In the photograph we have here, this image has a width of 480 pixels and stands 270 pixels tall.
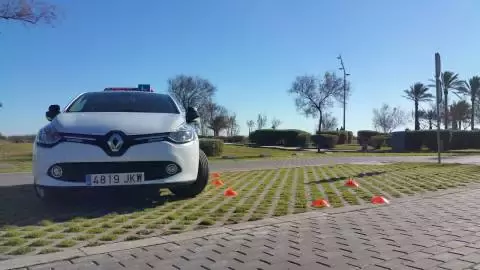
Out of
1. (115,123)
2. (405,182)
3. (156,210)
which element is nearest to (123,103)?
(115,123)

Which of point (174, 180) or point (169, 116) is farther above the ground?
point (169, 116)

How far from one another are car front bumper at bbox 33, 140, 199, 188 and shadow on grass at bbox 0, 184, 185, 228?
337 millimetres

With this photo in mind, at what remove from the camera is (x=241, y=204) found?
20.4 feet

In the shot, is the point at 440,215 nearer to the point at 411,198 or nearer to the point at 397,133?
the point at 411,198

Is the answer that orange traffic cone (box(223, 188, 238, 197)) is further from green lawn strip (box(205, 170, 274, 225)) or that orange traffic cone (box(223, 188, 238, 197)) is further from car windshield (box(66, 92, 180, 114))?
car windshield (box(66, 92, 180, 114))

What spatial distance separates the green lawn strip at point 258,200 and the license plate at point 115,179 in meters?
1.31

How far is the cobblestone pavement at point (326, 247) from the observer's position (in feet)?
11.9

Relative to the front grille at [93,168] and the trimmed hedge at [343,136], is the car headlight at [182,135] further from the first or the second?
the trimmed hedge at [343,136]

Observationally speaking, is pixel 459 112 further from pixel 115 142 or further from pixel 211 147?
pixel 115 142

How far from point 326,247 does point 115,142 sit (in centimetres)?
269

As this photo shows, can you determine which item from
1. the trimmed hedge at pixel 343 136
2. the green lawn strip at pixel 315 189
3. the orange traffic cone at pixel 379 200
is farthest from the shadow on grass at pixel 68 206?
the trimmed hedge at pixel 343 136

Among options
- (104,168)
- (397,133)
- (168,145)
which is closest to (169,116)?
(168,145)

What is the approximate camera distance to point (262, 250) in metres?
4.02

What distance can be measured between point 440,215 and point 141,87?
540 cm
